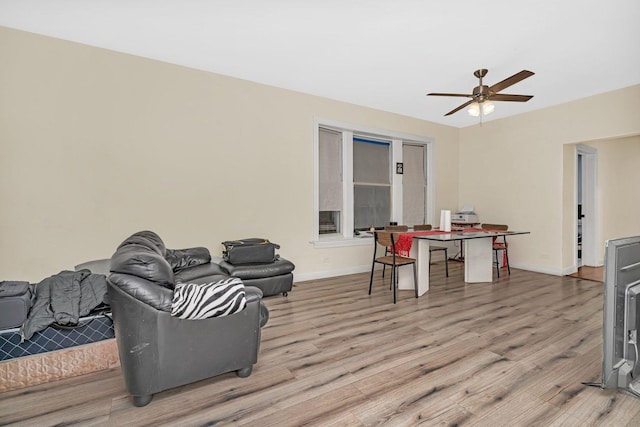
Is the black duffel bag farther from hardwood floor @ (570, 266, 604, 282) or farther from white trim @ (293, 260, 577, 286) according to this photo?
hardwood floor @ (570, 266, 604, 282)

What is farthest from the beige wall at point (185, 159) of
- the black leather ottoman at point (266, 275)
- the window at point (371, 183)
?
the black leather ottoman at point (266, 275)

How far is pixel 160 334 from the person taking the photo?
1.84 meters

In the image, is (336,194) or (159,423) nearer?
(159,423)

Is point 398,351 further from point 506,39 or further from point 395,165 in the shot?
point 395,165

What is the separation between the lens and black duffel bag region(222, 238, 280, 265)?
3.89m

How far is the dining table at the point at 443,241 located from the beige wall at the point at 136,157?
4.88 feet

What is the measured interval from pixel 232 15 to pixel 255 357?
9.98 feet

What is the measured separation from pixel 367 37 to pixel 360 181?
9.35 ft

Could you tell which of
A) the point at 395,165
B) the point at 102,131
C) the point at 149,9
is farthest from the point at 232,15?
the point at 395,165

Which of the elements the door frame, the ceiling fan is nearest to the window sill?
the ceiling fan

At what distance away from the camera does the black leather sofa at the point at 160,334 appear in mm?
1798

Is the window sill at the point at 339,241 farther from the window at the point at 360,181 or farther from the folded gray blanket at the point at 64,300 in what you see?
the folded gray blanket at the point at 64,300

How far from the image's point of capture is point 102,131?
11.6 feet

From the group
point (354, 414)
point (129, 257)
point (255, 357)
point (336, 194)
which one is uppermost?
point (336, 194)
